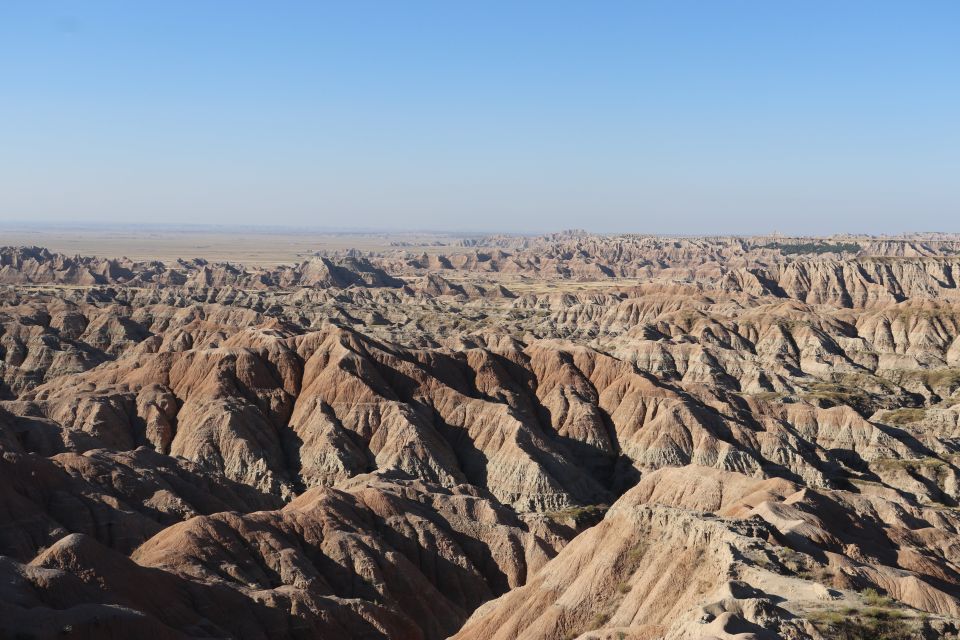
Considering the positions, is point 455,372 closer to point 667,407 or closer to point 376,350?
point 376,350

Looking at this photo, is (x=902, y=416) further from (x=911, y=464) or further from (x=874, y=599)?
(x=874, y=599)

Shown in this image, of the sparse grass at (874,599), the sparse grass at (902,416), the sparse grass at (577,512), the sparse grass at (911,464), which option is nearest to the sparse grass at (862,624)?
the sparse grass at (874,599)

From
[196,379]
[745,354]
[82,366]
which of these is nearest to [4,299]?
[82,366]

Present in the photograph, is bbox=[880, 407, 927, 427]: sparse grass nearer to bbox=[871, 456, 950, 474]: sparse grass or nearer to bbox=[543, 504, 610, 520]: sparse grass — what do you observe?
bbox=[871, 456, 950, 474]: sparse grass

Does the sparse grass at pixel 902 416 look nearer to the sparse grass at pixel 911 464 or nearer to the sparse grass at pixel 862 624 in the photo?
the sparse grass at pixel 911 464

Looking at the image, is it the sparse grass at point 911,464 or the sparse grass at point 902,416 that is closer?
the sparse grass at point 911,464

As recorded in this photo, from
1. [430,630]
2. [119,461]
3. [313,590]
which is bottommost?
[430,630]

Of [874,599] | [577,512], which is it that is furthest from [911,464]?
[874,599]

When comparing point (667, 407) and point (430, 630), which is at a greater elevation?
point (667, 407)

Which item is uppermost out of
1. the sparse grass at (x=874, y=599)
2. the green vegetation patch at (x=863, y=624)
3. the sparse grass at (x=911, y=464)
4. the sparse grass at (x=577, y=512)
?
the green vegetation patch at (x=863, y=624)
